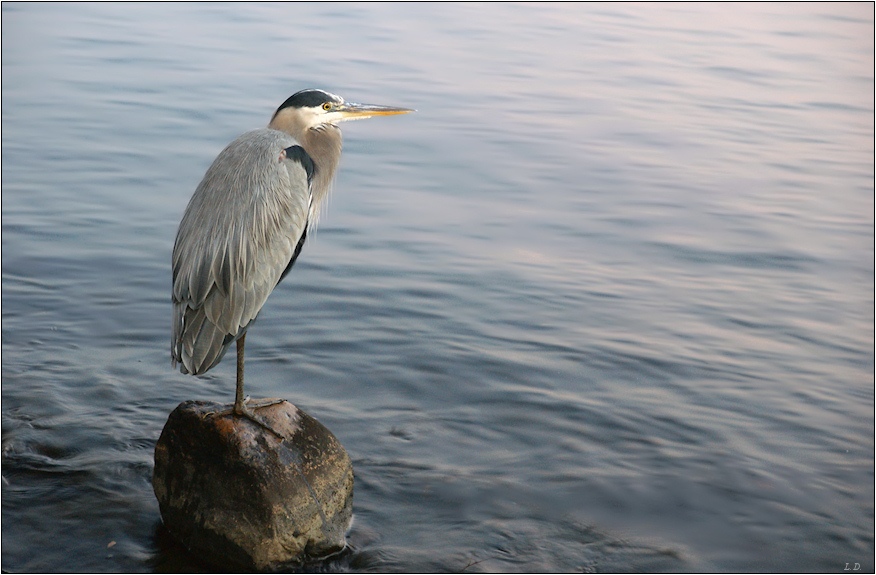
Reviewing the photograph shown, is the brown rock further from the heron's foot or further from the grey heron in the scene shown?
the grey heron

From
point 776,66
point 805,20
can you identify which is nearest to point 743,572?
point 776,66

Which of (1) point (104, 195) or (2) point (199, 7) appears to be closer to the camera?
(1) point (104, 195)

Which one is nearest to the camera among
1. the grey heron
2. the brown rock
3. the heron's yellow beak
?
the brown rock

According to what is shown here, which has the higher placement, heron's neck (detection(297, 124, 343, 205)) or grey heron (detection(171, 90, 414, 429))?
heron's neck (detection(297, 124, 343, 205))

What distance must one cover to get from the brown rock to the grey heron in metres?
0.13

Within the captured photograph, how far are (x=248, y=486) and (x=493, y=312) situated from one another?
353 cm

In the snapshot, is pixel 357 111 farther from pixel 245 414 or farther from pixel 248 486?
pixel 248 486

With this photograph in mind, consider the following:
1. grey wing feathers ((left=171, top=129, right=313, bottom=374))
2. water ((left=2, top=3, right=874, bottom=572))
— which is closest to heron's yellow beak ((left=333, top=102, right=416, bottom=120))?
grey wing feathers ((left=171, top=129, right=313, bottom=374))

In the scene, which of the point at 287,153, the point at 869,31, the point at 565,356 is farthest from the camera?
the point at 869,31

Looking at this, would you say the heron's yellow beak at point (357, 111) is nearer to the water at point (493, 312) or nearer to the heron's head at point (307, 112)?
the heron's head at point (307, 112)

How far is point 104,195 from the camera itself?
9117 millimetres

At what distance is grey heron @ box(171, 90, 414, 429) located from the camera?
413cm

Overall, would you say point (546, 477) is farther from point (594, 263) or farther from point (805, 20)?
point (805, 20)

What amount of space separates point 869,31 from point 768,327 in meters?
13.9
